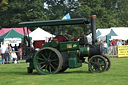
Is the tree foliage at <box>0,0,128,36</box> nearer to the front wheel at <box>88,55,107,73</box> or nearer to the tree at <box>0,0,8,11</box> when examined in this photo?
the tree at <box>0,0,8,11</box>

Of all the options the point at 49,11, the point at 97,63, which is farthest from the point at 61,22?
the point at 49,11

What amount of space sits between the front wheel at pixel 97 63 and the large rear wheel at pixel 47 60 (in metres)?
1.25

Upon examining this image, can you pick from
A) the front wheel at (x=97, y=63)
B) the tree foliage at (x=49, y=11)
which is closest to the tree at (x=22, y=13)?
the tree foliage at (x=49, y=11)

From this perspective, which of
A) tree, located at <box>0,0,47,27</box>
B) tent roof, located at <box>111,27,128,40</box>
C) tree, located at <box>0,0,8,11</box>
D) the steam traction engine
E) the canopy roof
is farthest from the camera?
tree, located at <box>0,0,47,27</box>

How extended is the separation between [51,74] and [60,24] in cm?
197

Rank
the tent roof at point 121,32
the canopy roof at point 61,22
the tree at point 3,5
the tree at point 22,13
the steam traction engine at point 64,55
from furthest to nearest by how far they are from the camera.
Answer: the tree at point 22,13, the tree at point 3,5, the tent roof at point 121,32, the steam traction engine at point 64,55, the canopy roof at point 61,22

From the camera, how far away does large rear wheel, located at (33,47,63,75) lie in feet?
45.2

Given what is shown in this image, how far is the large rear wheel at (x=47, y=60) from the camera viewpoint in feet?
45.2

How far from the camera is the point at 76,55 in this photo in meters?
13.9

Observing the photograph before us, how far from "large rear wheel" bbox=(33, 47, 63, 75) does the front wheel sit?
1.25m

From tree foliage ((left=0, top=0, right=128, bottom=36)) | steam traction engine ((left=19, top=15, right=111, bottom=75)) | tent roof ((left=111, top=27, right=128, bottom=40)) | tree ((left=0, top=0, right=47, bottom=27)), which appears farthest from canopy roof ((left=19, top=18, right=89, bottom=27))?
Answer: tree ((left=0, top=0, right=47, bottom=27))

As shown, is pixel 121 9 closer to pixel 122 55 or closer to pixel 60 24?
pixel 122 55

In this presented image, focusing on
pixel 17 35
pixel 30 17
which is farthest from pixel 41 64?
pixel 30 17

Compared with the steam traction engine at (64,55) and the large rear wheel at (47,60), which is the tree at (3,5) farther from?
the large rear wheel at (47,60)
